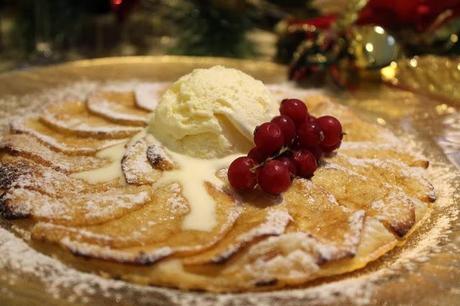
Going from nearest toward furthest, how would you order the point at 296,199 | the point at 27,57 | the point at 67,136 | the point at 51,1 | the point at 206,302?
the point at 206,302 < the point at 296,199 < the point at 67,136 < the point at 51,1 < the point at 27,57

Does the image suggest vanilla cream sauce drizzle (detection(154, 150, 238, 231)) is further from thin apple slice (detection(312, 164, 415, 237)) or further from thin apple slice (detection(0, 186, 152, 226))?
thin apple slice (detection(312, 164, 415, 237))

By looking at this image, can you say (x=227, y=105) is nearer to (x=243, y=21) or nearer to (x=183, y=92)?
(x=183, y=92)

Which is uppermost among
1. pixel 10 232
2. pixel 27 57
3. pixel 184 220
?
pixel 184 220

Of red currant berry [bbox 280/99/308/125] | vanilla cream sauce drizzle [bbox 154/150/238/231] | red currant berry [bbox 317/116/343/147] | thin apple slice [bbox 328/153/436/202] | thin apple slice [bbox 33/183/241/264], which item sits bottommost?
thin apple slice [bbox 33/183/241/264]

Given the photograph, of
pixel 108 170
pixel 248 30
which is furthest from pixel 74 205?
pixel 248 30

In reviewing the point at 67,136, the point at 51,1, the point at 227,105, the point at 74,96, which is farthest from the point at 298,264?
the point at 51,1

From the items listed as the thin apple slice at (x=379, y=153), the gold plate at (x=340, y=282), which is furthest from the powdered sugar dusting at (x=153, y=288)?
the thin apple slice at (x=379, y=153)

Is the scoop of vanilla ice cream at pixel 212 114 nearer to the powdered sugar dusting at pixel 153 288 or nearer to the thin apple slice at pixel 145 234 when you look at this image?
the thin apple slice at pixel 145 234

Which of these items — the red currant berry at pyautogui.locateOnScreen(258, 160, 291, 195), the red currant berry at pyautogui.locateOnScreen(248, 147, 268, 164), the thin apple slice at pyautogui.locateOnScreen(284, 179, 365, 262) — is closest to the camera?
the thin apple slice at pyautogui.locateOnScreen(284, 179, 365, 262)

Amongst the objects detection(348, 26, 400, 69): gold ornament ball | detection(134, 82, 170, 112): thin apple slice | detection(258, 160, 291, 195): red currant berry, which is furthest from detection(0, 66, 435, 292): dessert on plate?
detection(348, 26, 400, 69): gold ornament ball
